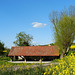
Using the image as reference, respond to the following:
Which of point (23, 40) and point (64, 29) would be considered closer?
point (64, 29)

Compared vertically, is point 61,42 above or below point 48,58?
above

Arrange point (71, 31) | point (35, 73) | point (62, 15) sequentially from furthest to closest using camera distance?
point (62, 15), point (71, 31), point (35, 73)

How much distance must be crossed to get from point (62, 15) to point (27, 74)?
21.1 m

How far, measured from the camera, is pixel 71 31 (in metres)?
24.5

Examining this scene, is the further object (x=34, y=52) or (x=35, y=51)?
(x=35, y=51)

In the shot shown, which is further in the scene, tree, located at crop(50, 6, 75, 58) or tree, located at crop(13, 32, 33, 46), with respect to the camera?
tree, located at crop(13, 32, 33, 46)

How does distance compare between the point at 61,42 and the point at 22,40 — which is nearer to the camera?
the point at 61,42

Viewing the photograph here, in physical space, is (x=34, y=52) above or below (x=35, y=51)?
below

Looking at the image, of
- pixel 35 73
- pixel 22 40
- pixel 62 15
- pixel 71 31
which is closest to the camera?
pixel 35 73

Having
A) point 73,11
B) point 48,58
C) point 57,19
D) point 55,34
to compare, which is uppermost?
point 73,11

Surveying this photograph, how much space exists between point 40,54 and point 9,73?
19107 millimetres

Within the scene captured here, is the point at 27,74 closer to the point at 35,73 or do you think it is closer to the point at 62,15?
the point at 35,73

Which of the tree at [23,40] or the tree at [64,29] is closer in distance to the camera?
the tree at [64,29]

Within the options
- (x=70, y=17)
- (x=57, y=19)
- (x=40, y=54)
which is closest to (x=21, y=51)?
(x=40, y=54)
